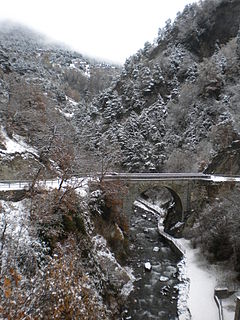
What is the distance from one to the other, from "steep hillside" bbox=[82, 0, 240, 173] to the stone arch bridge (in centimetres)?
410

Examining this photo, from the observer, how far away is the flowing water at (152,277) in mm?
16641

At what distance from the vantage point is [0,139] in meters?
26.3

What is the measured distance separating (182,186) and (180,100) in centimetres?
2795

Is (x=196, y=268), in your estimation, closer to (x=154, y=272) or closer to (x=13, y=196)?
(x=154, y=272)

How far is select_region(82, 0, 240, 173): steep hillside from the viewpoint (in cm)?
4238

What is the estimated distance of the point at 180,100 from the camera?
52969 mm

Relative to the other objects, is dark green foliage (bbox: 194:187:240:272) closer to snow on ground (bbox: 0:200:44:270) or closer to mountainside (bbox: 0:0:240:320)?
mountainside (bbox: 0:0:240:320)

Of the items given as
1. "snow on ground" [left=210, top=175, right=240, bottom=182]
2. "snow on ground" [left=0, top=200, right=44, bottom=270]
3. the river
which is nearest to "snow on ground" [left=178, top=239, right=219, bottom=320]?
the river

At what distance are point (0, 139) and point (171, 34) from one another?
196 ft

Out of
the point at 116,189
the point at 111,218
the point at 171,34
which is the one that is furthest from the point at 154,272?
the point at 171,34

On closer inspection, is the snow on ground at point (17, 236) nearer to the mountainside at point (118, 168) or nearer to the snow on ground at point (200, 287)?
the mountainside at point (118, 168)

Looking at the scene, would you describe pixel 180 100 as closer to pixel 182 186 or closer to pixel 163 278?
pixel 182 186

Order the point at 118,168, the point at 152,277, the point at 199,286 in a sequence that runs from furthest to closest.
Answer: the point at 118,168, the point at 152,277, the point at 199,286

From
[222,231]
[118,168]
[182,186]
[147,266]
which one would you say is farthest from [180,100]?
[147,266]
